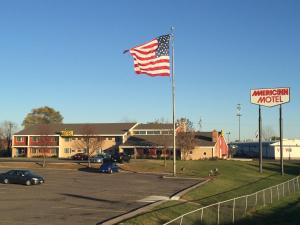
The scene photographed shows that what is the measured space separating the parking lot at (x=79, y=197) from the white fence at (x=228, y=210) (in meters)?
4.31

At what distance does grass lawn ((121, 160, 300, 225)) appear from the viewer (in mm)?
25859

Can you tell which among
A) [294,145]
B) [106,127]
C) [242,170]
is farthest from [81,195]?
[294,145]

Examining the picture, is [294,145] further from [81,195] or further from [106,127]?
[81,195]


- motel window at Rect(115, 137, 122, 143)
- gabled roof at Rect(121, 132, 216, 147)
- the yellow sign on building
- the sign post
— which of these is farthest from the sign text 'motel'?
the yellow sign on building

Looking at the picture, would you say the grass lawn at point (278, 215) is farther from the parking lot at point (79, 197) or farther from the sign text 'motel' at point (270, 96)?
the sign text 'motel' at point (270, 96)

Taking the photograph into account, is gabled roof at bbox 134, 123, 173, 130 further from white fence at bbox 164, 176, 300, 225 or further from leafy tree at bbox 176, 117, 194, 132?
white fence at bbox 164, 176, 300, 225

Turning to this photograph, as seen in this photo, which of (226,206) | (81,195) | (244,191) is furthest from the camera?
(244,191)

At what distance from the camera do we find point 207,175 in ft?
179

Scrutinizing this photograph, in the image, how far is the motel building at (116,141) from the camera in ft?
279

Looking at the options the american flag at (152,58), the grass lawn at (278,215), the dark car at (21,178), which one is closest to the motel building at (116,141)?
the dark car at (21,178)

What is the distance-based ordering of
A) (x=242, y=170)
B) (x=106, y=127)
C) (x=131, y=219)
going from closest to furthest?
(x=131, y=219)
(x=242, y=170)
(x=106, y=127)

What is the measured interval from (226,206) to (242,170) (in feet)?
130

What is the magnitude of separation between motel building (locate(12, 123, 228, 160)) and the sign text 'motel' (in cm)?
1674

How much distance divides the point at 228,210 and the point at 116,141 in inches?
2558
